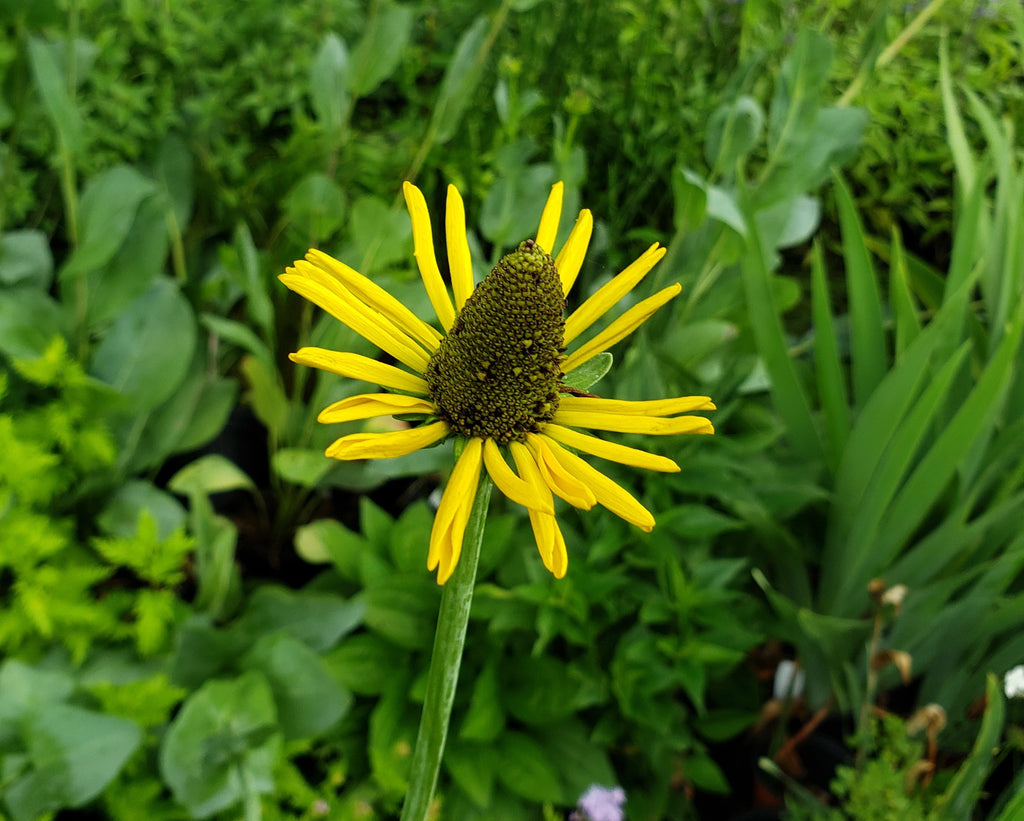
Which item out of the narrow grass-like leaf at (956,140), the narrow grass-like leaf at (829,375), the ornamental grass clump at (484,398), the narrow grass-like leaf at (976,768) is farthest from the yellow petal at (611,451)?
the narrow grass-like leaf at (956,140)

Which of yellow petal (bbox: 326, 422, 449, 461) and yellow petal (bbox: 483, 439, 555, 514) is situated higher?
yellow petal (bbox: 483, 439, 555, 514)

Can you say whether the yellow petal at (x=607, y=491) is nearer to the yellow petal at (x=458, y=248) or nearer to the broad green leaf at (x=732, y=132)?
the yellow petal at (x=458, y=248)

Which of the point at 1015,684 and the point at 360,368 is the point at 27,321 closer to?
the point at 360,368

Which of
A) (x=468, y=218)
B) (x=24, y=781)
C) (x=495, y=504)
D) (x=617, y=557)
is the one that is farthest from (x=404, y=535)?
(x=468, y=218)

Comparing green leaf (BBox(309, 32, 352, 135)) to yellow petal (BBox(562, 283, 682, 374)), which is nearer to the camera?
yellow petal (BBox(562, 283, 682, 374))

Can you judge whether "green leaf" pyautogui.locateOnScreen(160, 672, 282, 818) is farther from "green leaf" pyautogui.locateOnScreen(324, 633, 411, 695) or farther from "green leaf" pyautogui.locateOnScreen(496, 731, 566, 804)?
"green leaf" pyautogui.locateOnScreen(496, 731, 566, 804)

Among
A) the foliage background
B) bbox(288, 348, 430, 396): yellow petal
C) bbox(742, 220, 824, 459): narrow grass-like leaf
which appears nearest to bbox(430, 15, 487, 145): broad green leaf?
the foliage background
